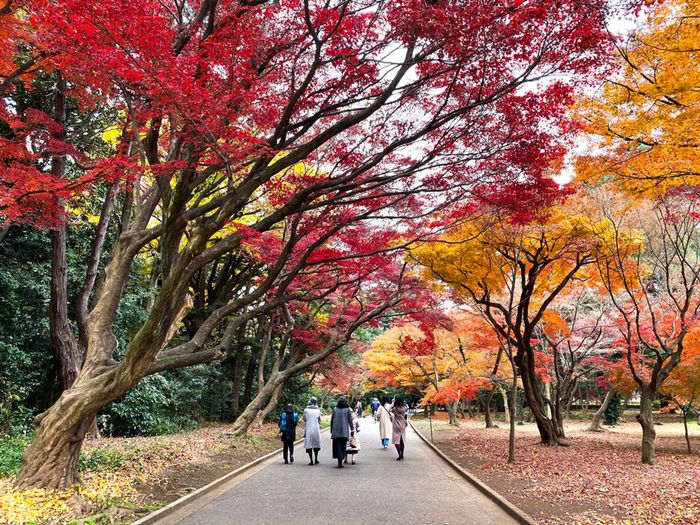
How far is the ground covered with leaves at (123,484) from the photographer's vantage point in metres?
5.63

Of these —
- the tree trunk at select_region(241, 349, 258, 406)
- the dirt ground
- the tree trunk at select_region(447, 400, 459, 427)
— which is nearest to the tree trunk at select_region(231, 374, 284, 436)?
the dirt ground

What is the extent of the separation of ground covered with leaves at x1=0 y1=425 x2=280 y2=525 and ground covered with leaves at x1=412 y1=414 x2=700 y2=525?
5165mm

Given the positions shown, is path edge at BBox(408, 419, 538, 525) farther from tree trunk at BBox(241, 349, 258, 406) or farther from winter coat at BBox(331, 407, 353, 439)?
tree trunk at BBox(241, 349, 258, 406)

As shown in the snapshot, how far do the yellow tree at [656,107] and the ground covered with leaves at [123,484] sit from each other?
822cm

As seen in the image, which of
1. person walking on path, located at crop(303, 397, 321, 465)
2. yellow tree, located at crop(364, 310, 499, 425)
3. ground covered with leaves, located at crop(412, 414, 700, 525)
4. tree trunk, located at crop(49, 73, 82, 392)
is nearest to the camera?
ground covered with leaves, located at crop(412, 414, 700, 525)

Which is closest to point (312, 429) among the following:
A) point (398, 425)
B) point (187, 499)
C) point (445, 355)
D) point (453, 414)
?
point (398, 425)

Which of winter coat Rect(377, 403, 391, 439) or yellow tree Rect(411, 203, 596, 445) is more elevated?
yellow tree Rect(411, 203, 596, 445)

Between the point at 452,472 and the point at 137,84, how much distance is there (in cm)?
947

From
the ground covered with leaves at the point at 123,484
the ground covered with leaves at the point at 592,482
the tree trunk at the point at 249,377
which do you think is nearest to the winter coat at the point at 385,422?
the ground covered with leaves at the point at 592,482

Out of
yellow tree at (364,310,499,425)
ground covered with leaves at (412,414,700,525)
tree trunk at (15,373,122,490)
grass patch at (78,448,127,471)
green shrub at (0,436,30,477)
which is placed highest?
yellow tree at (364,310,499,425)

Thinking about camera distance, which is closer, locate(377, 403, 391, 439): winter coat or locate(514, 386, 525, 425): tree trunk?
locate(377, 403, 391, 439): winter coat

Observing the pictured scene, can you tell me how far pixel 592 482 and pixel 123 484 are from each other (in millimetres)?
7819

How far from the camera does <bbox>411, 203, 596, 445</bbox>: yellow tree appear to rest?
1225cm

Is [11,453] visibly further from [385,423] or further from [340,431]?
[385,423]
